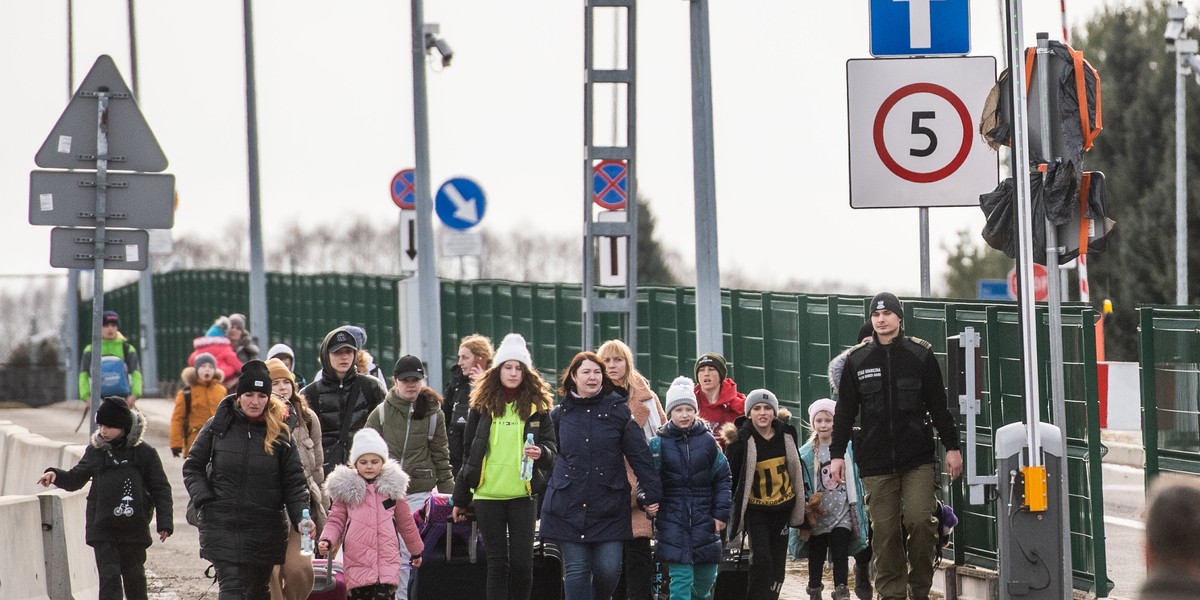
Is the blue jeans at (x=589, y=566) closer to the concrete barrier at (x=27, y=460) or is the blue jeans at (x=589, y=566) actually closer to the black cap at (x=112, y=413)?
the black cap at (x=112, y=413)

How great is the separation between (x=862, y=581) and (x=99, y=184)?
543cm

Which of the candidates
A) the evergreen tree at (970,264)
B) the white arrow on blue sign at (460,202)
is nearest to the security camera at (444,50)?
the white arrow on blue sign at (460,202)

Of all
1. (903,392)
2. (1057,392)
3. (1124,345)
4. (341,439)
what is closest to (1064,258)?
(1057,392)

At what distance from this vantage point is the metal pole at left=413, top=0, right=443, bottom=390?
23953 mm

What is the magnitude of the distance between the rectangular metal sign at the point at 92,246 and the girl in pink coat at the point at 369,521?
9.41 feet

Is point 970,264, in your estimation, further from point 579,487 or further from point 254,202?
point 579,487

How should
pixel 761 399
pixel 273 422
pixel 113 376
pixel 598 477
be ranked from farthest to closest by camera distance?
pixel 113 376 → pixel 761 399 → pixel 598 477 → pixel 273 422

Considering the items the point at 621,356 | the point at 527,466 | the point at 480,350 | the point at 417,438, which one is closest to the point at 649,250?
the point at 480,350

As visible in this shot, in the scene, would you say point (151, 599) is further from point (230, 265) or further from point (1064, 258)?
point (230, 265)

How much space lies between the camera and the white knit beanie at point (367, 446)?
11.5 metres

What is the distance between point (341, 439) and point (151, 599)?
162cm

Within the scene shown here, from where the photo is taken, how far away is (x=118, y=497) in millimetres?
12203

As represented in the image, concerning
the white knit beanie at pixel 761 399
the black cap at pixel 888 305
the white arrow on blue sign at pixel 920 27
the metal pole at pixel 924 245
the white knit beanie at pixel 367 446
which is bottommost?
the white knit beanie at pixel 367 446

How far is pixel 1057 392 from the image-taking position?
33.3 feet
